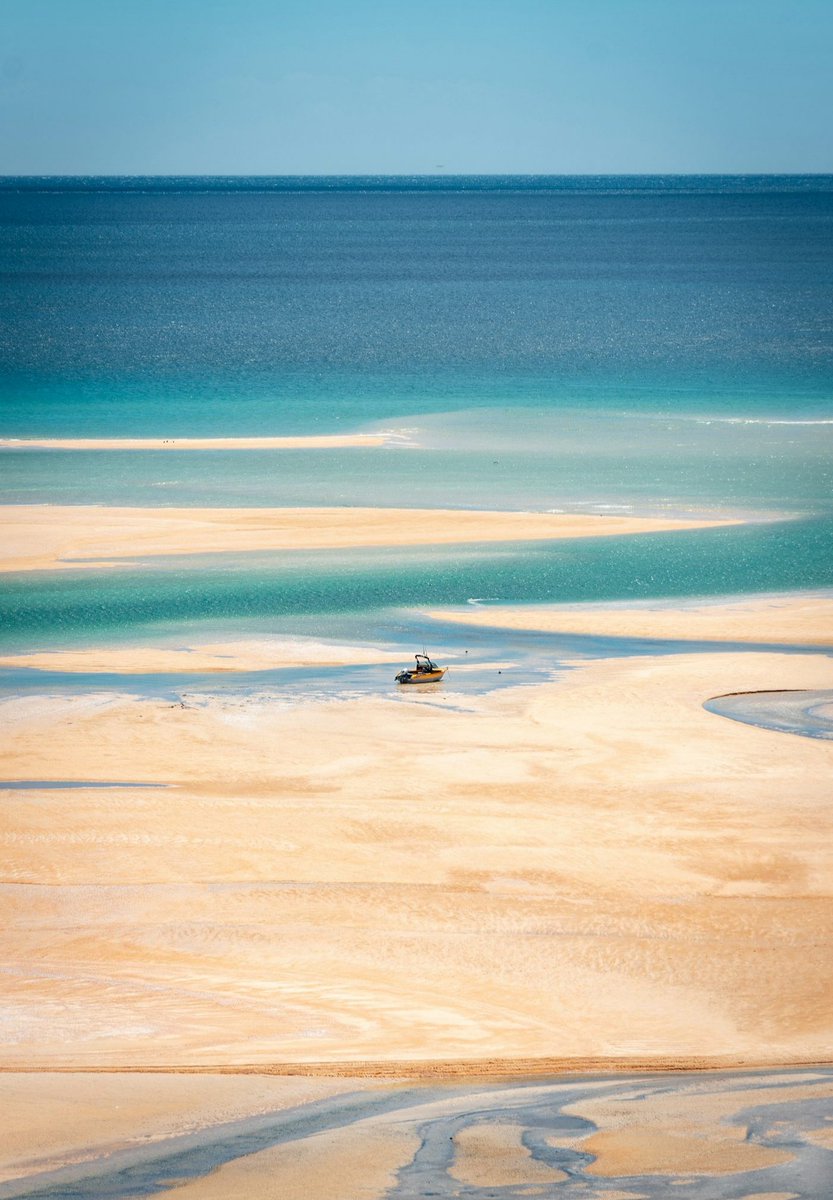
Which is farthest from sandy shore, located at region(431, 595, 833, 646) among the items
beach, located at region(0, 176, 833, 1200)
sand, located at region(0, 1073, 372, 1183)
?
sand, located at region(0, 1073, 372, 1183)

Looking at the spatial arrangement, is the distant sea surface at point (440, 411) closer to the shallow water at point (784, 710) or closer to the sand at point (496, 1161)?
the shallow water at point (784, 710)

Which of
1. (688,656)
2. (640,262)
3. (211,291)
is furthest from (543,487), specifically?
(640,262)

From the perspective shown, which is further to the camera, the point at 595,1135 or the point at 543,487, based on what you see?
the point at 543,487

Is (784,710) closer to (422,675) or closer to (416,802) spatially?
(422,675)

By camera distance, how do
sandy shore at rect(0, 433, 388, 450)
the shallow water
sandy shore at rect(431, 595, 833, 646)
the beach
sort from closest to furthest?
the beach → the shallow water → sandy shore at rect(431, 595, 833, 646) → sandy shore at rect(0, 433, 388, 450)

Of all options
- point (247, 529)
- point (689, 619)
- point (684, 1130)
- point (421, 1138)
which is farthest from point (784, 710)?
point (247, 529)

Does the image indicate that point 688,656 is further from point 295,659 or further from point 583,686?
point 295,659

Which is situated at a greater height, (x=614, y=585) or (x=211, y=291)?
(x=211, y=291)

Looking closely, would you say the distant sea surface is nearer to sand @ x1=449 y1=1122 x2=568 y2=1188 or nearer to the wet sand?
the wet sand
